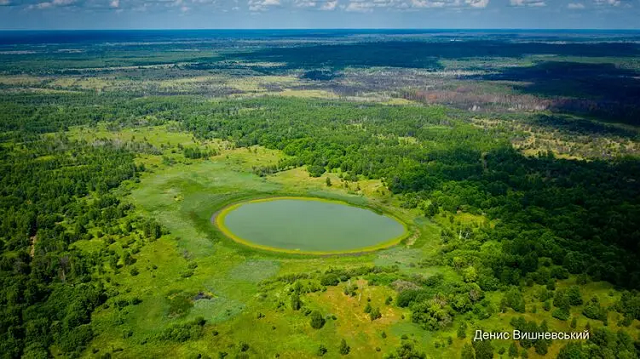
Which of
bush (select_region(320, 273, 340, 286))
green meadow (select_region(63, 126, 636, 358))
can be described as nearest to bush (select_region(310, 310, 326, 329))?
green meadow (select_region(63, 126, 636, 358))

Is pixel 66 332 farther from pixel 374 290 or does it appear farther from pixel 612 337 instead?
pixel 612 337

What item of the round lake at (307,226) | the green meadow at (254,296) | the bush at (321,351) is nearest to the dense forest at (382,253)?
the green meadow at (254,296)

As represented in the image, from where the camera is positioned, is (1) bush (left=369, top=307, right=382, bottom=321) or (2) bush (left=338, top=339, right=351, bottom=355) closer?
(2) bush (left=338, top=339, right=351, bottom=355)

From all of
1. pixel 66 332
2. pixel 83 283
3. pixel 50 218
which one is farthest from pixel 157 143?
pixel 66 332

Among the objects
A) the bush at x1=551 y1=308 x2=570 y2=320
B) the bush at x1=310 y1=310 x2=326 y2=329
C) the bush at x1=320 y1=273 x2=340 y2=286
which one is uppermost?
the bush at x1=320 y1=273 x2=340 y2=286

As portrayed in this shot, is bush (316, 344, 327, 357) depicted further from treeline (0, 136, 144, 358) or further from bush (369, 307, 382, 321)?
treeline (0, 136, 144, 358)

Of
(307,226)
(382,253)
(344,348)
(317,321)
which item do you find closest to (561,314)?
(344,348)

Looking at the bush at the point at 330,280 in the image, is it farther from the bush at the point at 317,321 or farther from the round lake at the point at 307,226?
the round lake at the point at 307,226
